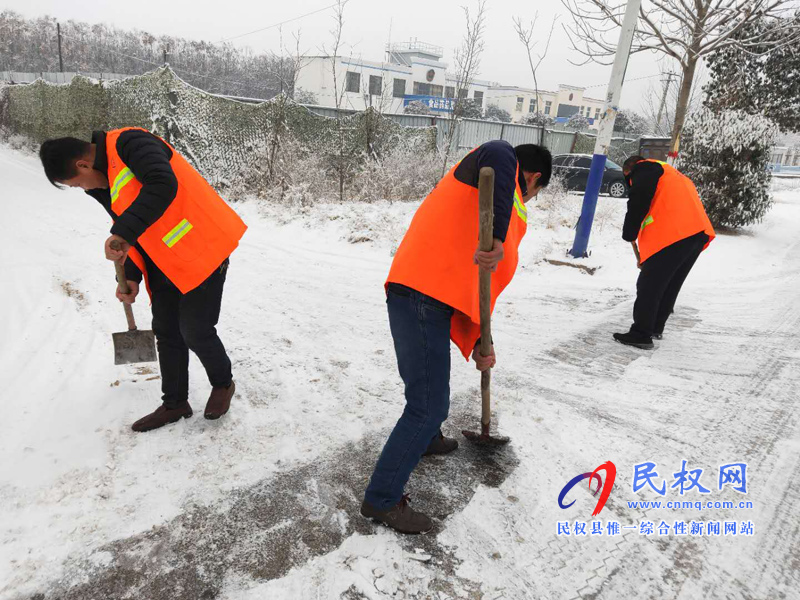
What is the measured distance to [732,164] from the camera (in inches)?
334

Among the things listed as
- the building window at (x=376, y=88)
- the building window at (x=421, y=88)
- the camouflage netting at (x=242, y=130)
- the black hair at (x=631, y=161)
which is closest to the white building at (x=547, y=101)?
the building window at (x=421, y=88)

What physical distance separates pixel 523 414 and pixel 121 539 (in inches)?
87.0

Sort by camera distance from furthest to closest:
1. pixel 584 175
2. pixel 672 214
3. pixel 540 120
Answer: pixel 540 120 → pixel 584 175 → pixel 672 214

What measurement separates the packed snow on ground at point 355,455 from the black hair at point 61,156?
138 centimetres

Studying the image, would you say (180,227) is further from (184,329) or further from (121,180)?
(184,329)

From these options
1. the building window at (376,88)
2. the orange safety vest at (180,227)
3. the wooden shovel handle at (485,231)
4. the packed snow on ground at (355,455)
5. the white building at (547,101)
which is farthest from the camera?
the white building at (547,101)

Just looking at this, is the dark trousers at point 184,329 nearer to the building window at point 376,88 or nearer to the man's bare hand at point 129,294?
the man's bare hand at point 129,294

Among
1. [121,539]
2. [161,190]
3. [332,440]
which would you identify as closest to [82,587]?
[121,539]

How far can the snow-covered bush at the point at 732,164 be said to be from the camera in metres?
8.26

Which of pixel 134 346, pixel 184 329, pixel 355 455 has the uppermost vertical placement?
pixel 184 329

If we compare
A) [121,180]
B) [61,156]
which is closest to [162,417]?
[121,180]

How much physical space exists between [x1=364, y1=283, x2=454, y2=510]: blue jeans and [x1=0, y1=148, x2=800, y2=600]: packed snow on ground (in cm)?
35

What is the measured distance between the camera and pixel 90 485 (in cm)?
225

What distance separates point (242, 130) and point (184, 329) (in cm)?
964
